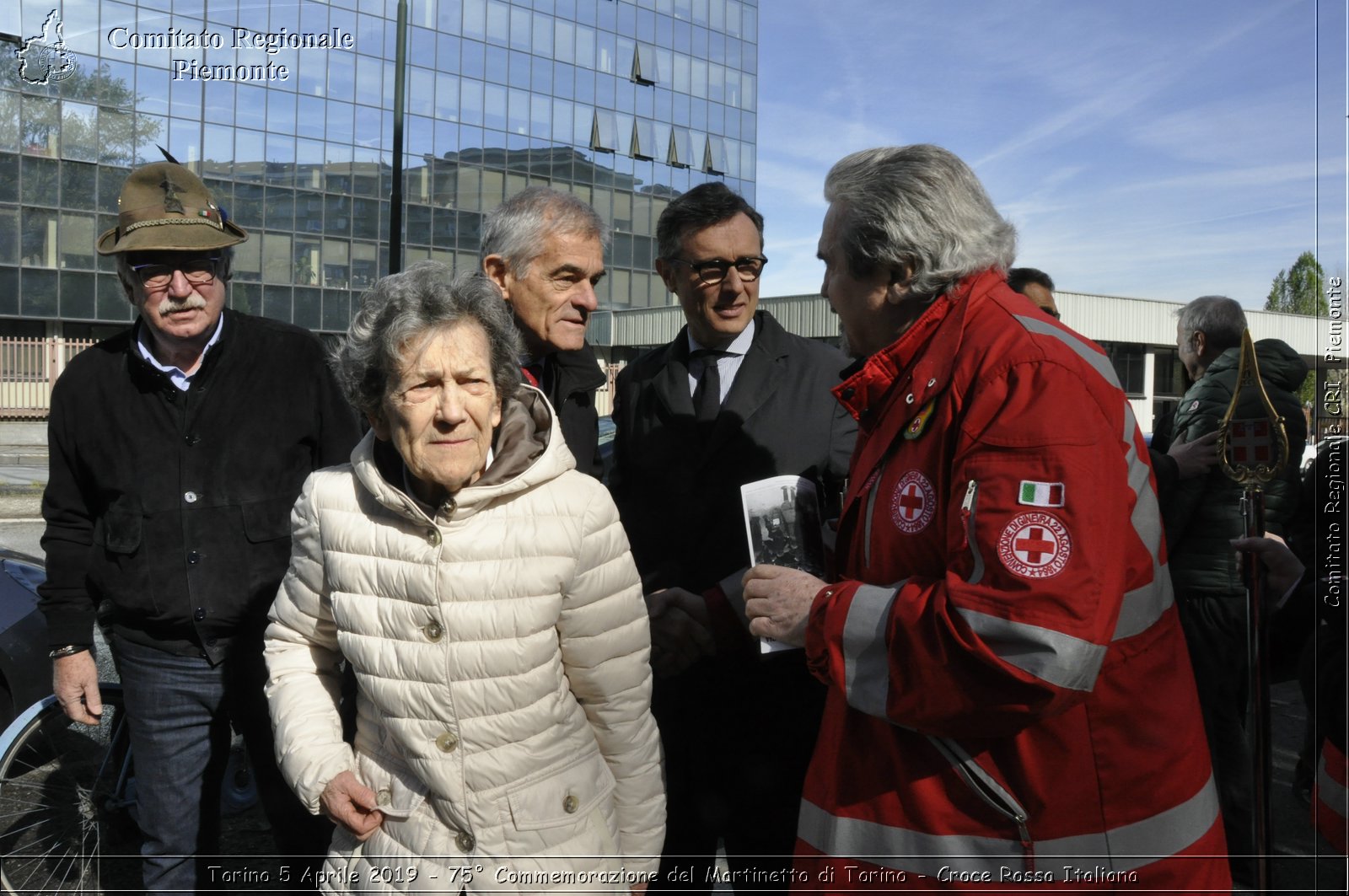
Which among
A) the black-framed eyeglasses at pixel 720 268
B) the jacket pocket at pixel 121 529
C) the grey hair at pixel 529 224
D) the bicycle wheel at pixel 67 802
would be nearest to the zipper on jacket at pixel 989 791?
the black-framed eyeglasses at pixel 720 268

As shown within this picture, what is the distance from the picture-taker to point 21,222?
29.9 metres

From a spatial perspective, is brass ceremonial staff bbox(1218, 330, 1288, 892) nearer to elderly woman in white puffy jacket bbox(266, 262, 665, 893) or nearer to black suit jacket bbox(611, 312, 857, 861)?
black suit jacket bbox(611, 312, 857, 861)

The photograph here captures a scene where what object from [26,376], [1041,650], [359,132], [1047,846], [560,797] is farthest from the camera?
[359,132]

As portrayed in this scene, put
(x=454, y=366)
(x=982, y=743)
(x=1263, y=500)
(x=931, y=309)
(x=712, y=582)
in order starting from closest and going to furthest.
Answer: (x=982, y=743) → (x=931, y=309) → (x=454, y=366) → (x=1263, y=500) → (x=712, y=582)

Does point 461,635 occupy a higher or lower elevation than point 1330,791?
higher

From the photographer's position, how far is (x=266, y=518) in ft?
9.47

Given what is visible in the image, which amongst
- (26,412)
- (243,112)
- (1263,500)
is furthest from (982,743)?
(243,112)

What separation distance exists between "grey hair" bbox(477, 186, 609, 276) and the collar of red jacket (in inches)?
46.6

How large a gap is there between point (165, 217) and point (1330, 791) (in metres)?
3.11

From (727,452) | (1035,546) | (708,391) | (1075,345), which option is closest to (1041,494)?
(1035,546)

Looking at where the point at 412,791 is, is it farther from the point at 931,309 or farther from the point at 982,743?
the point at 931,309

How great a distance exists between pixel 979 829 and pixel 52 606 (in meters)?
2.56

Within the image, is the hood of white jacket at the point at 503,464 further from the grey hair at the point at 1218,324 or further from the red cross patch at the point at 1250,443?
the grey hair at the point at 1218,324

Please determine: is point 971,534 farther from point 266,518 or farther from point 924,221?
point 266,518
